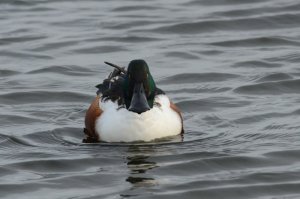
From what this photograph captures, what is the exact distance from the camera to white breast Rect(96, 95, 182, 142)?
1050cm

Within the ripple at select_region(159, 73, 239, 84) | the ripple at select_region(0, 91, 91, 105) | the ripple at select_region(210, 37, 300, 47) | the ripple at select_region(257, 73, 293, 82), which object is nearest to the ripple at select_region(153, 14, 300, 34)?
the ripple at select_region(210, 37, 300, 47)

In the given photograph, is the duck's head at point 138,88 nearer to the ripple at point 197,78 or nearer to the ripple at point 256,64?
the ripple at point 197,78

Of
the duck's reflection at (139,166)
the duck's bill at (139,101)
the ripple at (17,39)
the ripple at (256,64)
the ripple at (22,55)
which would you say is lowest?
the duck's reflection at (139,166)

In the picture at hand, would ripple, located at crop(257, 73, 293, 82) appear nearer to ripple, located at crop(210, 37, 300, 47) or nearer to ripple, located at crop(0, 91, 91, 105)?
ripple, located at crop(210, 37, 300, 47)

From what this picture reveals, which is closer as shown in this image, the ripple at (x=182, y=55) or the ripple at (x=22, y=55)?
the ripple at (x=182, y=55)

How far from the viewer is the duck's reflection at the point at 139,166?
9281 millimetres

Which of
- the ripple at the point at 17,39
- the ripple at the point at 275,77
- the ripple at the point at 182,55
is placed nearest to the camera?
the ripple at the point at 275,77

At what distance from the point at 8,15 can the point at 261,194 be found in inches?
339

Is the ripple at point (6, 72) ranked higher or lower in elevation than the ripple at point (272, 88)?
higher

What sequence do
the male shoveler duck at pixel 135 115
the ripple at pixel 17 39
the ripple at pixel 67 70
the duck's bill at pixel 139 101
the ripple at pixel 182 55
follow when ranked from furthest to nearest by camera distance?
the ripple at pixel 17 39 → the ripple at pixel 182 55 → the ripple at pixel 67 70 → the male shoveler duck at pixel 135 115 → the duck's bill at pixel 139 101

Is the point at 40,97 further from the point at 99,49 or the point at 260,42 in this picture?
the point at 260,42

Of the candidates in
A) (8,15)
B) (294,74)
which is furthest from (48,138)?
(8,15)

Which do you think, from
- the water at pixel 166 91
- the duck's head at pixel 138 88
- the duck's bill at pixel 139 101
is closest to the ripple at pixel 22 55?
the water at pixel 166 91

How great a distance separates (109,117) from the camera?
420 inches
